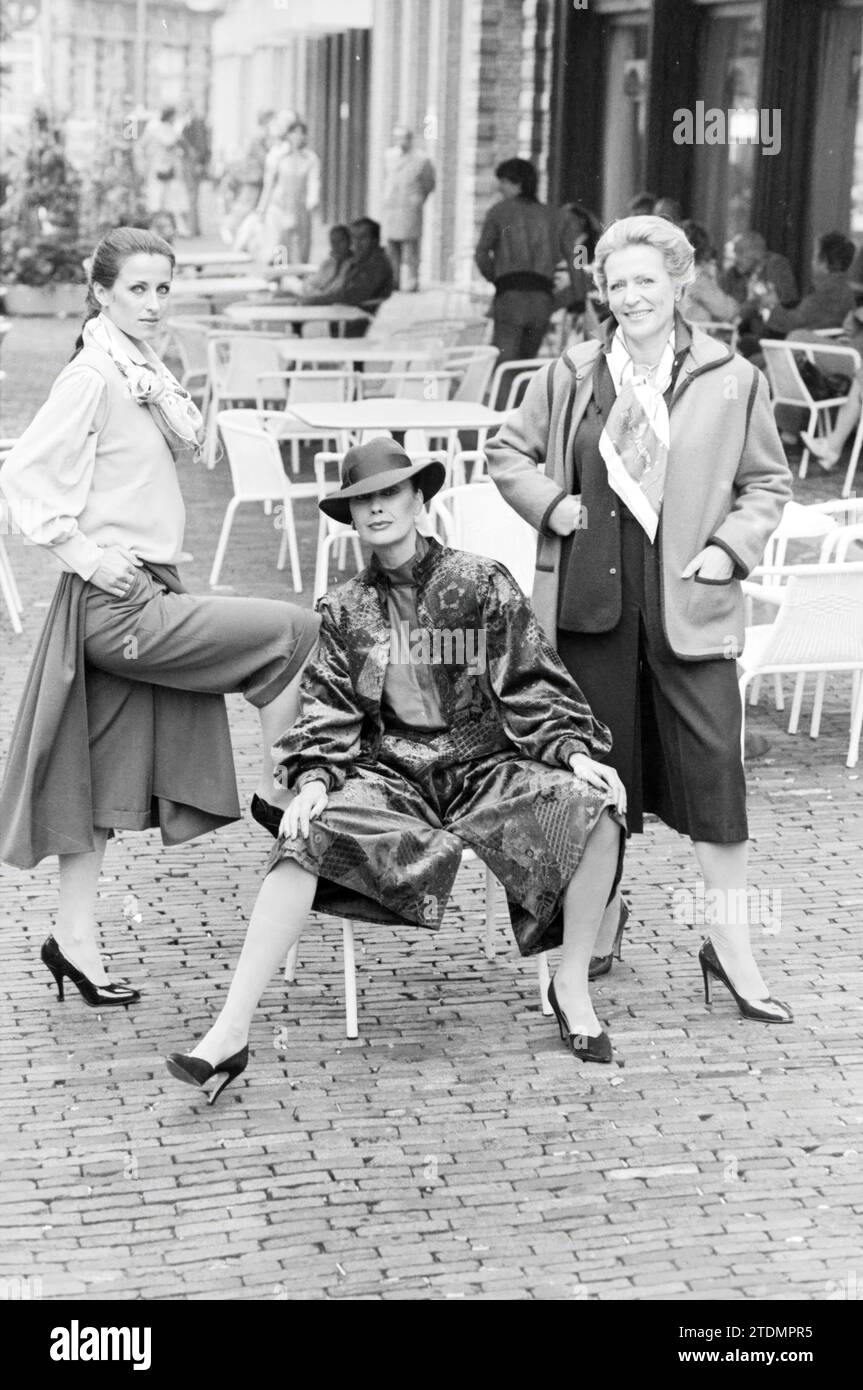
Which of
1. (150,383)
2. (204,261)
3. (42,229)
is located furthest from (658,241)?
(42,229)

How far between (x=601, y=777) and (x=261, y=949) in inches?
33.0

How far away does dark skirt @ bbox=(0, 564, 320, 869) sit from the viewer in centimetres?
468

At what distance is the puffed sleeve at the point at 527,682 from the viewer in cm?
466

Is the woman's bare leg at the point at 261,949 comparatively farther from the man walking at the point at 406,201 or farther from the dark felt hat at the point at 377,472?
the man walking at the point at 406,201

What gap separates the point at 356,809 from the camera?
4508mm

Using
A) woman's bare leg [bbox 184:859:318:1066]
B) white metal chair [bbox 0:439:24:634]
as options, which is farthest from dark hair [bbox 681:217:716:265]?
woman's bare leg [bbox 184:859:318:1066]

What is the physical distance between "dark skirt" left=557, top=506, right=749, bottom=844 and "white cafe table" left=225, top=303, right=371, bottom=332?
9987 mm

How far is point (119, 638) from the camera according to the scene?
15.3ft

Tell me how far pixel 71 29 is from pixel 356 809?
4763 cm

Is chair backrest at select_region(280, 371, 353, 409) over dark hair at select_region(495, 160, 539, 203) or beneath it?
beneath

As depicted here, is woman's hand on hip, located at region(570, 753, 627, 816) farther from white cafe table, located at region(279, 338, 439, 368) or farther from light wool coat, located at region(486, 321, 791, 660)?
white cafe table, located at region(279, 338, 439, 368)

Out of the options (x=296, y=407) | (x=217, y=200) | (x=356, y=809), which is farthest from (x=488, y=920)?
(x=217, y=200)

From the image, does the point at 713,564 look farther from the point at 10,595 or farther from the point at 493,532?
the point at 10,595

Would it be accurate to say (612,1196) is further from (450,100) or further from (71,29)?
(71,29)
